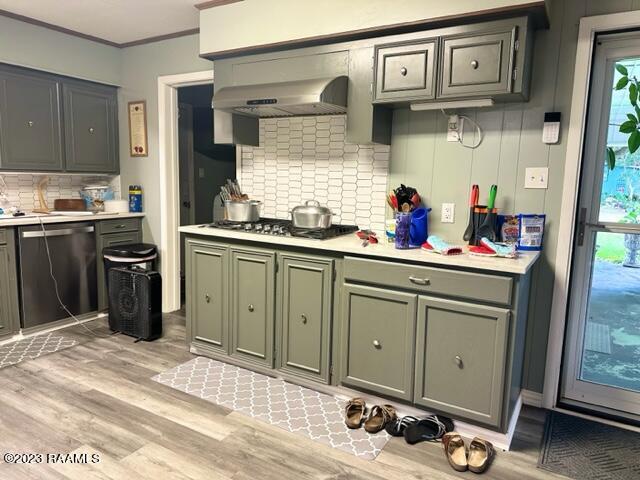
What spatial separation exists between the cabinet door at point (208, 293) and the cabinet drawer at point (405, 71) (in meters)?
1.40

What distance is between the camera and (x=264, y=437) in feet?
7.50

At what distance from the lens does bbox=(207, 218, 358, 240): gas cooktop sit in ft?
8.96

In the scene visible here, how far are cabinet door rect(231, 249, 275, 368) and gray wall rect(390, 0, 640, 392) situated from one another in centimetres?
99

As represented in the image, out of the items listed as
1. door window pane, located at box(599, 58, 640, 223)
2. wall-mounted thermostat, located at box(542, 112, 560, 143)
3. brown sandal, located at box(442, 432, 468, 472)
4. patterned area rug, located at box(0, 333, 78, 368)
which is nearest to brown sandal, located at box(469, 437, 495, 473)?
brown sandal, located at box(442, 432, 468, 472)

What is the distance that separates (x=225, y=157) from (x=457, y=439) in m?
5.16

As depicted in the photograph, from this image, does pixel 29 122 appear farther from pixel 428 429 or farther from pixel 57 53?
pixel 428 429

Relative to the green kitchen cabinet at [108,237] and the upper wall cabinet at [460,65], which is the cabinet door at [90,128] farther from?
the upper wall cabinet at [460,65]

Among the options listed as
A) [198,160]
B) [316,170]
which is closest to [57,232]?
[316,170]

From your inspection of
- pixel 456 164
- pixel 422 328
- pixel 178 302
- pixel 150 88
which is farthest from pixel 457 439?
pixel 150 88

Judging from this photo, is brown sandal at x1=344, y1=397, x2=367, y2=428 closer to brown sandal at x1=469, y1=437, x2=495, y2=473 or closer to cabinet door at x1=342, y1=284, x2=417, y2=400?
cabinet door at x1=342, y1=284, x2=417, y2=400

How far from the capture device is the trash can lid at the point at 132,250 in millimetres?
3719

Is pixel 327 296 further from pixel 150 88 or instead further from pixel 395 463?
pixel 150 88

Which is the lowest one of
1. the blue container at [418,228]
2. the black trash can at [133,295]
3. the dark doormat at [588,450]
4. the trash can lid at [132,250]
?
the dark doormat at [588,450]

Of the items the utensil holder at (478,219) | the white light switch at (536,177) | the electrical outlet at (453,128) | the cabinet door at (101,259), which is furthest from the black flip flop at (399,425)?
the cabinet door at (101,259)
